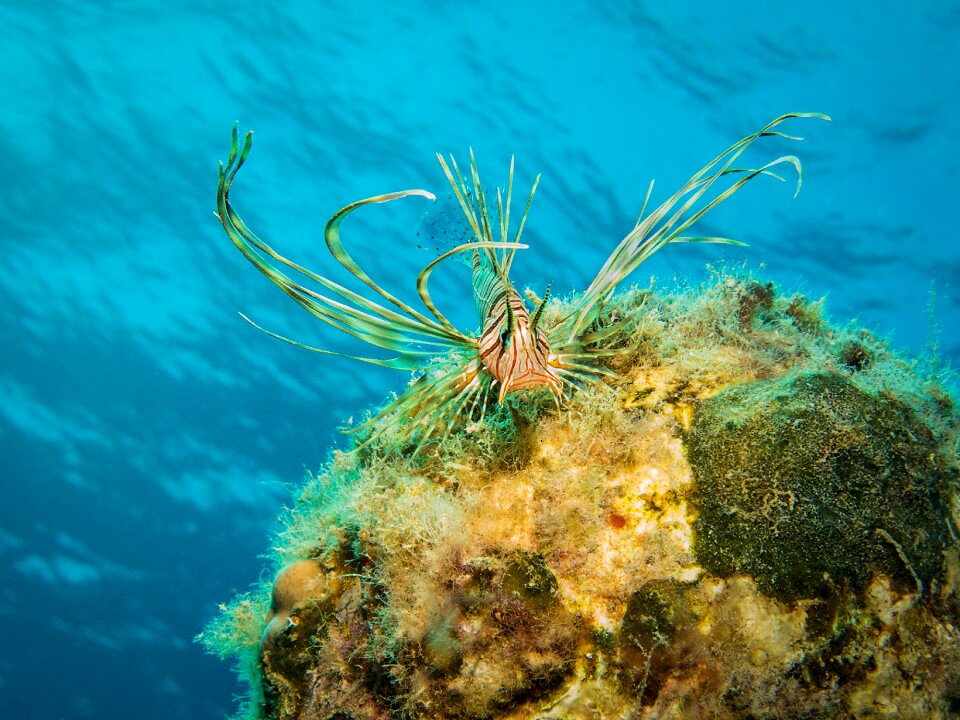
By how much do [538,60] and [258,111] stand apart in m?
8.57

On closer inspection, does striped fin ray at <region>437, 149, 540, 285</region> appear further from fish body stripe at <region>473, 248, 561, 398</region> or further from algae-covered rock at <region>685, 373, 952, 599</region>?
algae-covered rock at <region>685, 373, 952, 599</region>

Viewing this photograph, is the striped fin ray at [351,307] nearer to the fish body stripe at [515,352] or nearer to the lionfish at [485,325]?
the lionfish at [485,325]

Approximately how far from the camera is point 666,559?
2.20 meters

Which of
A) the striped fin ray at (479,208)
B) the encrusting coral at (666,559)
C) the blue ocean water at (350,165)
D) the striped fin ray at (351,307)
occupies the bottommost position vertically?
the encrusting coral at (666,559)

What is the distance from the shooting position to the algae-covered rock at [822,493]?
209 centimetres

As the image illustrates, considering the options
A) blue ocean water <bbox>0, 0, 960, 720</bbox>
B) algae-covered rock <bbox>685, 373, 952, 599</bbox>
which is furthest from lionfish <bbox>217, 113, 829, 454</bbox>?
blue ocean water <bbox>0, 0, 960, 720</bbox>

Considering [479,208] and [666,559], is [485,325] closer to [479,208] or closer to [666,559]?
[479,208]

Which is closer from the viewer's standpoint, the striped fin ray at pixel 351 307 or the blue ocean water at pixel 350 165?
the striped fin ray at pixel 351 307

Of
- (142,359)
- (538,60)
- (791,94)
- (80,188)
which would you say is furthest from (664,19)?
(142,359)

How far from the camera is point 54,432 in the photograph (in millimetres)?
24250

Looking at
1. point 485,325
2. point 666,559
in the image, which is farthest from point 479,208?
point 666,559

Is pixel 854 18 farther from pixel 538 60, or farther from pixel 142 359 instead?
pixel 142 359

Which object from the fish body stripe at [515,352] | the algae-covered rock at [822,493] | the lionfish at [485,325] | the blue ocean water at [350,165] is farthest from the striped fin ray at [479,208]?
the blue ocean water at [350,165]

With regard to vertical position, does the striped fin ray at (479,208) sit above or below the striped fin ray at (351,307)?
above
